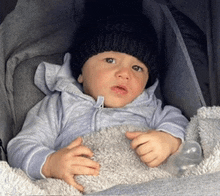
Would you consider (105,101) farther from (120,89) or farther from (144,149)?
(144,149)

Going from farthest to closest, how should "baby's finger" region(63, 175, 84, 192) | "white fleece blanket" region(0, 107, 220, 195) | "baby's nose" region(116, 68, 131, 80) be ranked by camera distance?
"baby's nose" region(116, 68, 131, 80)
"baby's finger" region(63, 175, 84, 192)
"white fleece blanket" region(0, 107, 220, 195)

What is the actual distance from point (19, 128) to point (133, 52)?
47 cm

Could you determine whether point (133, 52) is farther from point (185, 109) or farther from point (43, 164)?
point (43, 164)

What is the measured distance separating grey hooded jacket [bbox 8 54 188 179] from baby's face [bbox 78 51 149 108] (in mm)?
28

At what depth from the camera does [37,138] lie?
1106mm

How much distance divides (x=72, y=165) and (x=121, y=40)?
0.48 m

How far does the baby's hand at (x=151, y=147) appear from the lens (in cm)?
99

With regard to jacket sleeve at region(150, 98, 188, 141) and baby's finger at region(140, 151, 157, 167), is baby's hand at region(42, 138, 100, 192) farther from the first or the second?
jacket sleeve at region(150, 98, 188, 141)

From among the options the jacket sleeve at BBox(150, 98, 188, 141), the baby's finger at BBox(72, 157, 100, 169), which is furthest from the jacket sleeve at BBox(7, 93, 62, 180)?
the jacket sleeve at BBox(150, 98, 188, 141)

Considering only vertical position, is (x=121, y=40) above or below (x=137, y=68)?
above

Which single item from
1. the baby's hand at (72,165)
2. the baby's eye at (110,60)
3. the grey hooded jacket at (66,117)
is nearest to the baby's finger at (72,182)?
the baby's hand at (72,165)

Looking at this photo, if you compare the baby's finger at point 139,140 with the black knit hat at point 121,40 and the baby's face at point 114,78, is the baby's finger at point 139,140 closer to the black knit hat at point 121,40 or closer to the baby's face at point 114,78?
the baby's face at point 114,78

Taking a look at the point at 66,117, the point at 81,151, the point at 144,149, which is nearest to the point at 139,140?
the point at 144,149

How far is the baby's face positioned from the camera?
3.84ft
